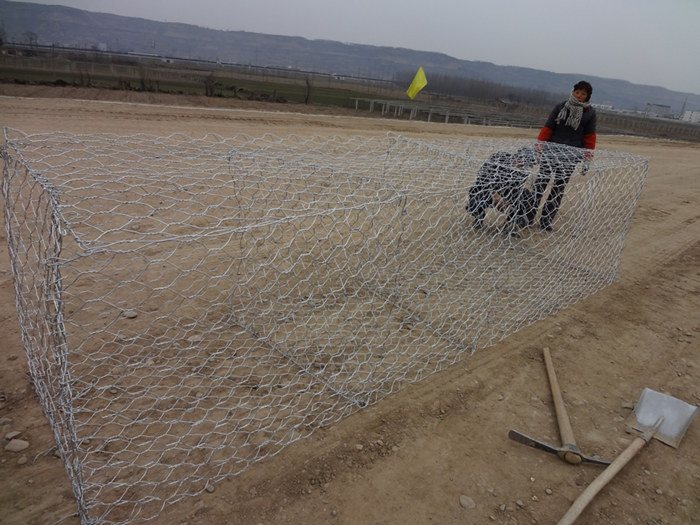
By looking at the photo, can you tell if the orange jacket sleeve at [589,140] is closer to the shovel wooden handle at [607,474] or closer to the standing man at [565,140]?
the standing man at [565,140]

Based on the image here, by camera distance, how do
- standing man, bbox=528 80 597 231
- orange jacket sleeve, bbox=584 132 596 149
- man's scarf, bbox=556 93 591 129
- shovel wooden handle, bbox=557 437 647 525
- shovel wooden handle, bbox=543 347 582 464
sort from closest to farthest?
shovel wooden handle, bbox=557 437 647 525 → shovel wooden handle, bbox=543 347 582 464 → standing man, bbox=528 80 597 231 → man's scarf, bbox=556 93 591 129 → orange jacket sleeve, bbox=584 132 596 149

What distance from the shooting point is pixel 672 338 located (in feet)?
11.9

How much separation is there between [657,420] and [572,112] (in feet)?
11.0

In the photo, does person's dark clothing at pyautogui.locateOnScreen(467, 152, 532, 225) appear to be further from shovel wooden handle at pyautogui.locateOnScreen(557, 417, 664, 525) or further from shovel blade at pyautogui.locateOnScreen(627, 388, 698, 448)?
shovel wooden handle at pyautogui.locateOnScreen(557, 417, 664, 525)

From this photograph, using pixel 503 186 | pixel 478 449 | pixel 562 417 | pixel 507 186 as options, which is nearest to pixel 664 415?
pixel 562 417

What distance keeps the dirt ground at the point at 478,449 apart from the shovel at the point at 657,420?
0.24ft

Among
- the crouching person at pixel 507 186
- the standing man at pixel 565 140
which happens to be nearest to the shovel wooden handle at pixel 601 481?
the crouching person at pixel 507 186

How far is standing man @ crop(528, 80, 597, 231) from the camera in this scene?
4.11 metres

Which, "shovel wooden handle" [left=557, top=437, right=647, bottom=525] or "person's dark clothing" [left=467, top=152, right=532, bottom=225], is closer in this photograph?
"shovel wooden handle" [left=557, top=437, right=647, bottom=525]

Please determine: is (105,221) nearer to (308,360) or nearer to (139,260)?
(139,260)

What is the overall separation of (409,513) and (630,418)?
63.2 inches

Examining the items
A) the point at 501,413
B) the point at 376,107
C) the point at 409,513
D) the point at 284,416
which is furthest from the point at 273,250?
the point at 376,107

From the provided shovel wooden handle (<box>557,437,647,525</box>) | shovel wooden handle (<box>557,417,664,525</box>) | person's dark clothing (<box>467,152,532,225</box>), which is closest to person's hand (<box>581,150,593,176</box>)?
person's dark clothing (<box>467,152,532,225</box>)

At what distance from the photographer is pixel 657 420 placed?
2.62 meters
